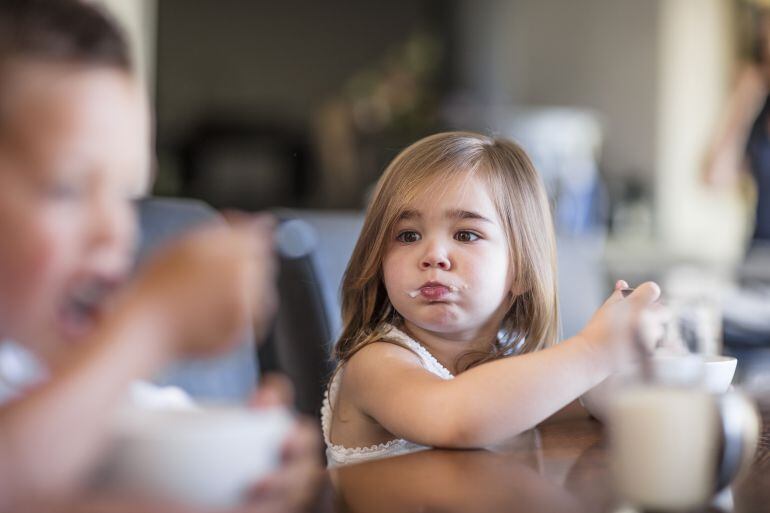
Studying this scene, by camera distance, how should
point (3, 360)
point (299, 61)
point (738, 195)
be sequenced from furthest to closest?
point (299, 61), point (738, 195), point (3, 360)

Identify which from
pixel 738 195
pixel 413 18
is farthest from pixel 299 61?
pixel 738 195

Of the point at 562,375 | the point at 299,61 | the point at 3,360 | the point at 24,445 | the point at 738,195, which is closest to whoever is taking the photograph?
the point at 24,445

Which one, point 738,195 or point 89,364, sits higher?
point 89,364

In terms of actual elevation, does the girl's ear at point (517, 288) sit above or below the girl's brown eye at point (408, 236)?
below

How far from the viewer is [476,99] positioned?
23.6ft

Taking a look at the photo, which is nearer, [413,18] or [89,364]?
[89,364]

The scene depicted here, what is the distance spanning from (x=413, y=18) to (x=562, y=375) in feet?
24.7

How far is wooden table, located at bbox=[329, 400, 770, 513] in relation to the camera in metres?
0.65

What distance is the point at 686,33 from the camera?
5.82 metres

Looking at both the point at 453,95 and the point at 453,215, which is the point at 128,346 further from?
the point at 453,95

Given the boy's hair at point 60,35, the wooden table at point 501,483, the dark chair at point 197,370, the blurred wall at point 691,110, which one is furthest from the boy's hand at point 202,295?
the blurred wall at point 691,110

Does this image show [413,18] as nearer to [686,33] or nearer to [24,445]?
[686,33]

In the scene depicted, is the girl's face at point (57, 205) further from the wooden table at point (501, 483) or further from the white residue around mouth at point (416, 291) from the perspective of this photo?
the white residue around mouth at point (416, 291)

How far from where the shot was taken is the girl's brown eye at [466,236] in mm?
1095
